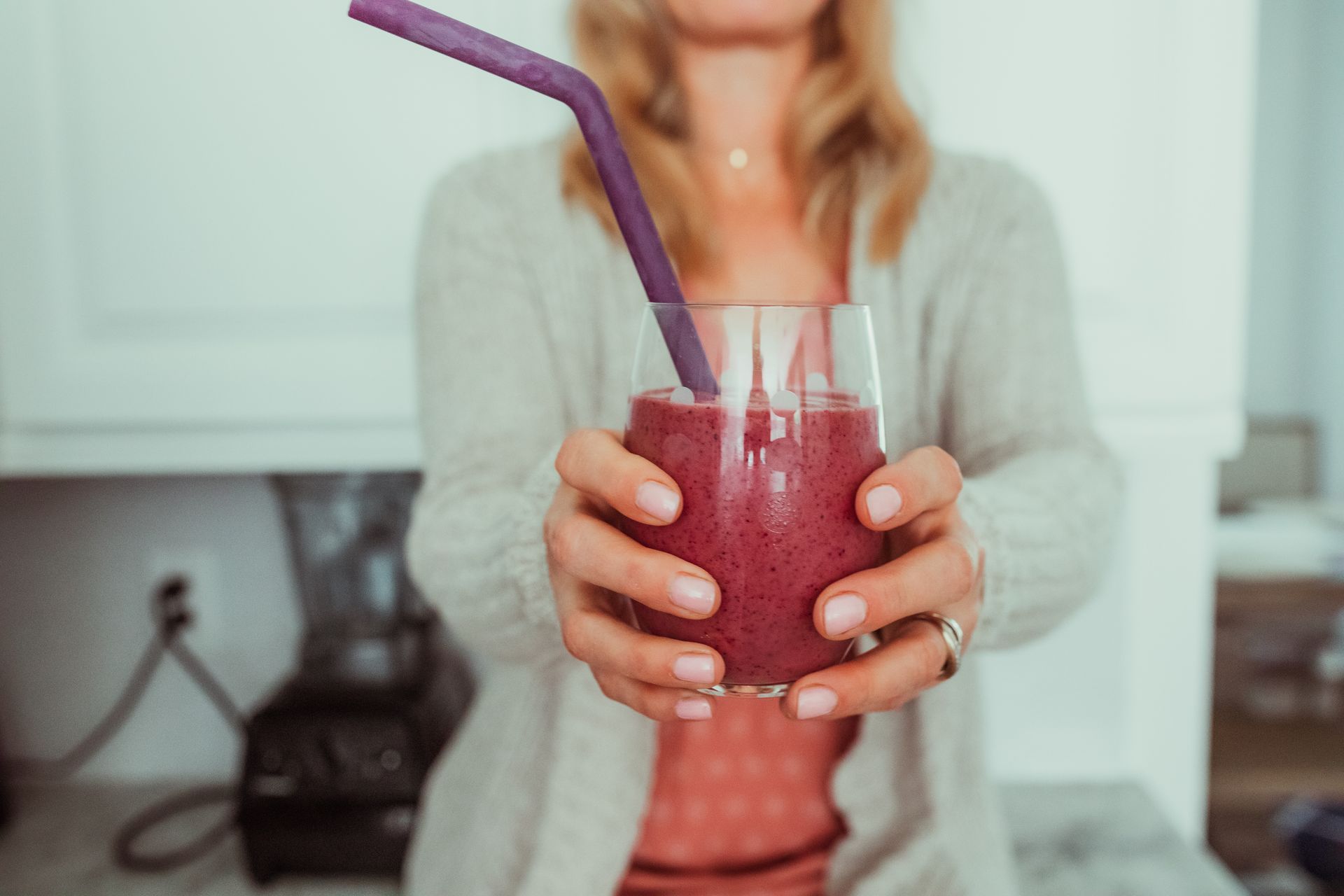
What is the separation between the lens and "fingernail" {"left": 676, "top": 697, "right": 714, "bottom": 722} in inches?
20.9

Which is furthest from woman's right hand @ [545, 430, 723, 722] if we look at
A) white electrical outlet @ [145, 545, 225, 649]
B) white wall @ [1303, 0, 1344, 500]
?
white wall @ [1303, 0, 1344, 500]

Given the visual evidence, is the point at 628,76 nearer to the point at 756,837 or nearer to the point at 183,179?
the point at 183,179

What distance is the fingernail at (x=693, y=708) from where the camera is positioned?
20.9 inches

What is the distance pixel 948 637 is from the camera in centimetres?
55

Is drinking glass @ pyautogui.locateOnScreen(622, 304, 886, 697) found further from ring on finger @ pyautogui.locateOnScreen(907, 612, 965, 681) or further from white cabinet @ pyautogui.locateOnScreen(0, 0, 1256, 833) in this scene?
Result: white cabinet @ pyautogui.locateOnScreen(0, 0, 1256, 833)

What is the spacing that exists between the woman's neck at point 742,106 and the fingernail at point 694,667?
0.77 m

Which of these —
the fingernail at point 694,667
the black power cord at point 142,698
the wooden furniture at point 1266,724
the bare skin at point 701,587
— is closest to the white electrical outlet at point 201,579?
the black power cord at point 142,698

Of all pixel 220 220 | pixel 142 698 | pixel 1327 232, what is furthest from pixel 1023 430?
pixel 1327 232

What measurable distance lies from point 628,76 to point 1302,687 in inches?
119

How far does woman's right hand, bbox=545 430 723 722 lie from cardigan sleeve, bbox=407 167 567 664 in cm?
12

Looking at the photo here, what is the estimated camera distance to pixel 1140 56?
1.13 m

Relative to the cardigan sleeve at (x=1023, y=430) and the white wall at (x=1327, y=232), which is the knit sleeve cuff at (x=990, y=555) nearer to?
the cardigan sleeve at (x=1023, y=430)

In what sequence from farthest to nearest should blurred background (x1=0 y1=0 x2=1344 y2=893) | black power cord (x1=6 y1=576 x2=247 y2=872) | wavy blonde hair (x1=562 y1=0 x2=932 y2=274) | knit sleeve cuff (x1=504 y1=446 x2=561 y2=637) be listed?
black power cord (x1=6 y1=576 x2=247 y2=872)
blurred background (x1=0 y1=0 x2=1344 y2=893)
wavy blonde hair (x1=562 y1=0 x2=932 y2=274)
knit sleeve cuff (x1=504 y1=446 x2=561 y2=637)

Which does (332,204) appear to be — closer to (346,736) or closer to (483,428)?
(483,428)
